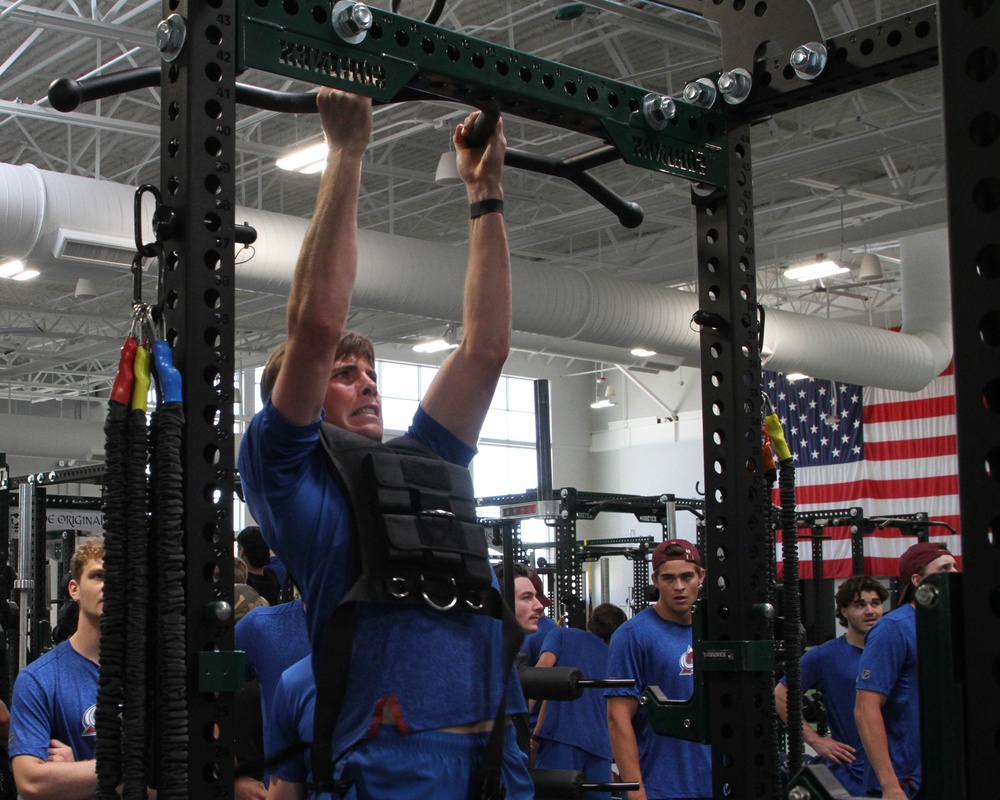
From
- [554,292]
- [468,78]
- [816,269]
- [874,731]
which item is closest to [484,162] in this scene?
[468,78]

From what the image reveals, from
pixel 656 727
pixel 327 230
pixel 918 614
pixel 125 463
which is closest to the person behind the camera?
pixel 918 614

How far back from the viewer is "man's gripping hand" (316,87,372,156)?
1971 mm

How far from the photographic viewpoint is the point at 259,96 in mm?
2092

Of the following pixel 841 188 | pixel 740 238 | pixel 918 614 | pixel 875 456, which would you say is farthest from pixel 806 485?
pixel 918 614

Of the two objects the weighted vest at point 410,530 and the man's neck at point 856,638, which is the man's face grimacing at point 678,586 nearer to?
the man's neck at point 856,638

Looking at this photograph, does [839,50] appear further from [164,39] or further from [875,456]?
[875,456]

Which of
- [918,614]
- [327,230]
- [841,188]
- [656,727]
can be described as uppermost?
[841,188]

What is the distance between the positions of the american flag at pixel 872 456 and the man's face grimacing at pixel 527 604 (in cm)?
1159

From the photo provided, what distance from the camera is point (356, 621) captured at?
196 cm

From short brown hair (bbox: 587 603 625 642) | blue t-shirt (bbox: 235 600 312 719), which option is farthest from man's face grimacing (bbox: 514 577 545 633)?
blue t-shirt (bbox: 235 600 312 719)

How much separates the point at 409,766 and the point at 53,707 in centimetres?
206

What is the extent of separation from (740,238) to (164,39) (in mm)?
1295

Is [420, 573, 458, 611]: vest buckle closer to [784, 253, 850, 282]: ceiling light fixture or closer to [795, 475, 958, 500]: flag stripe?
[784, 253, 850, 282]: ceiling light fixture

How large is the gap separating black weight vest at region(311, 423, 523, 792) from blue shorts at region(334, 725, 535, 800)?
5 centimetres
